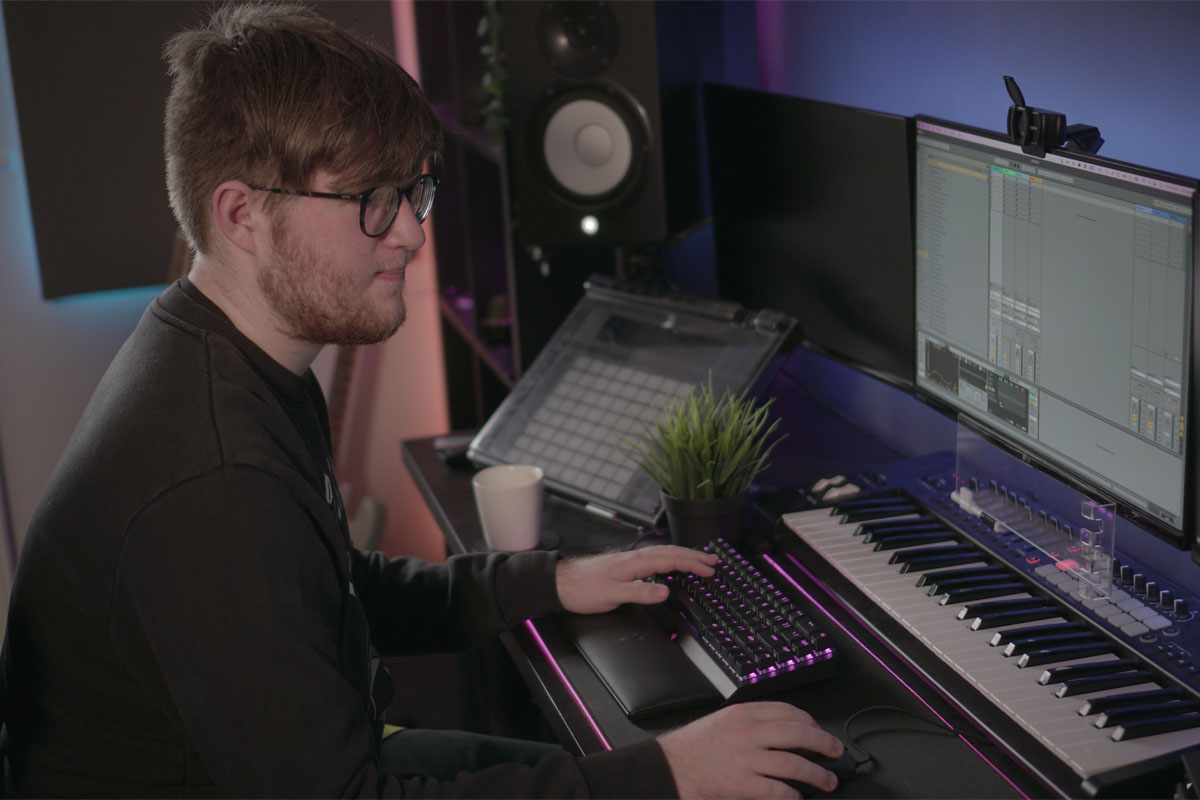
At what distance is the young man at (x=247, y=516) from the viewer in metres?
0.93

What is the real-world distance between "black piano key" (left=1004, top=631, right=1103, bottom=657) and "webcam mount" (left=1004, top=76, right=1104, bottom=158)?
1.50 feet

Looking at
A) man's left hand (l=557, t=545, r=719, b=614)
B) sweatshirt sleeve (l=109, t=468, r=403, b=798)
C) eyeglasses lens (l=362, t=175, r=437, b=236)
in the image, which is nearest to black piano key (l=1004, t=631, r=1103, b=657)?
man's left hand (l=557, t=545, r=719, b=614)

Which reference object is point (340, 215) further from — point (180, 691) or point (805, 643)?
point (805, 643)

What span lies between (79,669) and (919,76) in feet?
4.23

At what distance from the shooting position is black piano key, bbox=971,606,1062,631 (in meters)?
1.13

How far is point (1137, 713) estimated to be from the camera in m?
0.97

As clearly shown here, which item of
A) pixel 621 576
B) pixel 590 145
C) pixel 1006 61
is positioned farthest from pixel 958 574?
pixel 590 145

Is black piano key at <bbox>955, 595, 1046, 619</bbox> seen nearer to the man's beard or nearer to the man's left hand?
the man's left hand

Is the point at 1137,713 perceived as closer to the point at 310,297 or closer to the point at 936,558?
the point at 936,558

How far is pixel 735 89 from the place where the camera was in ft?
5.81

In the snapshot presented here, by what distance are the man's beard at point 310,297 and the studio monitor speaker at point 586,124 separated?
2.53 feet

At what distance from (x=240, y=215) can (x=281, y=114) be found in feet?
0.33

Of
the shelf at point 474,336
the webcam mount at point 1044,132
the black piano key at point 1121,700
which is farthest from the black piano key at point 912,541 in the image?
the shelf at point 474,336

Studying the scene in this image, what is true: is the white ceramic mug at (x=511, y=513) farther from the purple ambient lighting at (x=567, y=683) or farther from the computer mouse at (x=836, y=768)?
the computer mouse at (x=836, y=768)
